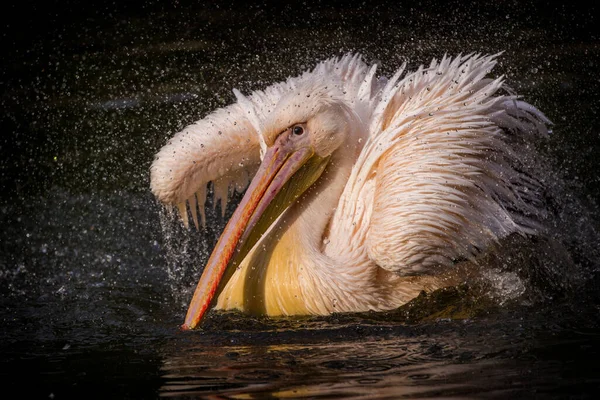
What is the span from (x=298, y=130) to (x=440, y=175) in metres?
0.71

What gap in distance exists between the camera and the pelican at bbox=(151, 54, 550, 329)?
4145 mm

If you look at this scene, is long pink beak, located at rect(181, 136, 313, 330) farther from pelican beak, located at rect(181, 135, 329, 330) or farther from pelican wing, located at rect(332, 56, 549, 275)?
pelican wing, located at rect(332, 56, 549, 275)

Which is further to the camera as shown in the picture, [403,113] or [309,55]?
[309,55]

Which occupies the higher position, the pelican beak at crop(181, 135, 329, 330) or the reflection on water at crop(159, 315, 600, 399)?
the pelican beak at crop(181, 135, 329, 330)

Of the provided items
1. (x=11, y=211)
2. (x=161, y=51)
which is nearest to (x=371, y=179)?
(x=11, y=211)

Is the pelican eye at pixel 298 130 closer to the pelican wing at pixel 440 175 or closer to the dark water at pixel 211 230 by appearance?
the pelican wing at pixel 440 175

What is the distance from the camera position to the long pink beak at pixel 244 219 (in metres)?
4.16

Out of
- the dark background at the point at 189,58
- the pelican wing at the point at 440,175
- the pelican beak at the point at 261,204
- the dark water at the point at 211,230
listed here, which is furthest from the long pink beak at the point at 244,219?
the dark background at the point at 189,58

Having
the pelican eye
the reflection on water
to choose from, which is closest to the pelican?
the pelican eye

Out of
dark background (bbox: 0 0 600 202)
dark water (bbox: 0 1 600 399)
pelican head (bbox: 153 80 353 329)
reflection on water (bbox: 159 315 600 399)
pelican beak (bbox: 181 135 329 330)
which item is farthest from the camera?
dark background (bbox: 0 0 600 202)

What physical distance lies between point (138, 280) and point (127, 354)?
1477 millimetres

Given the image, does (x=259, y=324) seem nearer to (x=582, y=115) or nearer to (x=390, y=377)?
(x=390, y=377)

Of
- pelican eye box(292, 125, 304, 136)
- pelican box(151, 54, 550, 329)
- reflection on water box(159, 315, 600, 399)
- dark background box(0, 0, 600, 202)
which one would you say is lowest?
reflection on water box(159, 315, 600, 399)

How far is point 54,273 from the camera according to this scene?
17.6 feet
